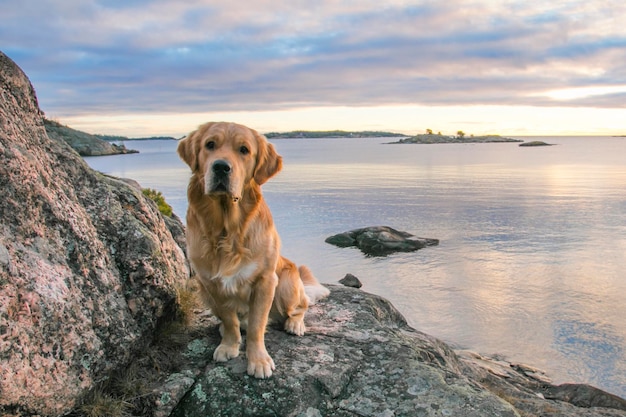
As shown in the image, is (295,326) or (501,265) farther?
(501,265)

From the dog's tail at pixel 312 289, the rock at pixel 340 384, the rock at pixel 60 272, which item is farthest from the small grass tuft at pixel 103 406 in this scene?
the dog's tail at pixel 312 289

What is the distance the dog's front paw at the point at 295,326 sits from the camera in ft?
19.4

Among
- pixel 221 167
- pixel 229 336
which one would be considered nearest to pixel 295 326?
pixel 229 336

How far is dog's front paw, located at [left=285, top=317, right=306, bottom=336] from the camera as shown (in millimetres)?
5914

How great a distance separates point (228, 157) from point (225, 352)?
197cm

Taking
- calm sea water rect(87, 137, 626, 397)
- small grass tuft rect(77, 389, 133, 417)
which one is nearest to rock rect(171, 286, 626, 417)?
small grass tuft rect(77, 389, 133, 417)

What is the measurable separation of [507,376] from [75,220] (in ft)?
31.7

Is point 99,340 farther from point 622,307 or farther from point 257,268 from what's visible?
point 622,307

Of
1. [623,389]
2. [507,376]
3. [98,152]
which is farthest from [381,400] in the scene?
[98,152]

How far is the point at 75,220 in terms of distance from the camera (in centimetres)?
470

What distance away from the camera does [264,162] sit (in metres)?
5.34

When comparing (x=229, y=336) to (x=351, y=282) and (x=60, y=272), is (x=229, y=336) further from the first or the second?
(x=351, y=282)

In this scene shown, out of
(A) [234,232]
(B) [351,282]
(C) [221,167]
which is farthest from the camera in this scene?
(B) [351,282]

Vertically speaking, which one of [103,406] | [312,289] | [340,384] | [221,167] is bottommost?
[340,384]
